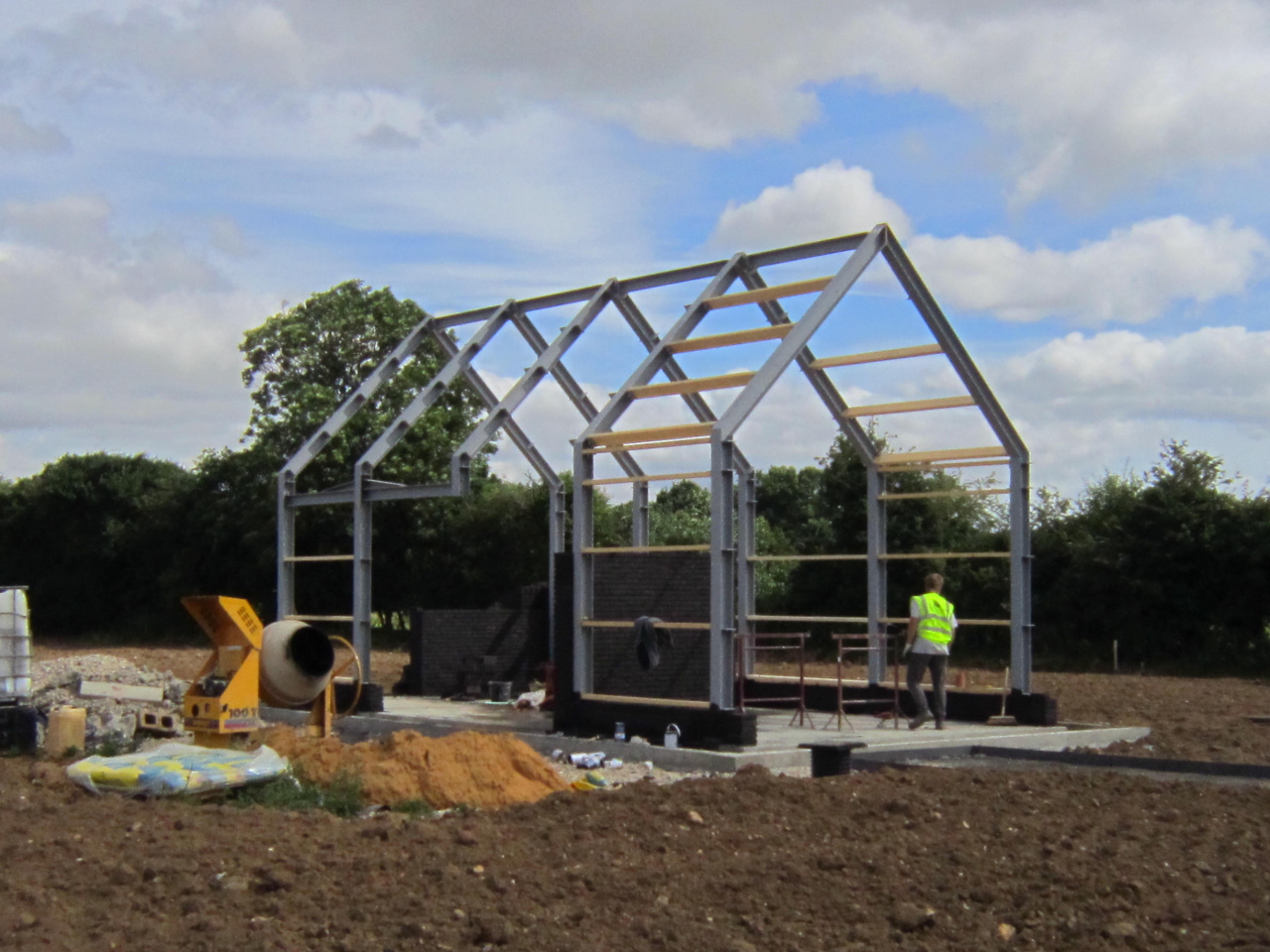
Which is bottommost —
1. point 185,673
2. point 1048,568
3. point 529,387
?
point 185,673

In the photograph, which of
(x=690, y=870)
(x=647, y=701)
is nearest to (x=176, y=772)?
(x=690, y=870)

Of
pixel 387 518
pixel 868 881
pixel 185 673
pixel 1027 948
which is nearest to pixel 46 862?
pixel 868 881

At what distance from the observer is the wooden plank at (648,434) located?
12070 mm

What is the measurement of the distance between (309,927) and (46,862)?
1.92 metres

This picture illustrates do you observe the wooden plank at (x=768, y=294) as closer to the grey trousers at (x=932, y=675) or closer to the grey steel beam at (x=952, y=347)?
the grey steel beam at (x=952, y=347)

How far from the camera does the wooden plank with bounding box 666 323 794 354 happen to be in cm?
1278

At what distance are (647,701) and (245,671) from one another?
342 cm

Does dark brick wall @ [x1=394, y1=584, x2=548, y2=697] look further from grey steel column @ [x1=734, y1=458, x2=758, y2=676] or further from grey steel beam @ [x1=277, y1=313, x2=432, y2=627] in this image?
grey steel column @ [x1=734, y1=458, x2=758, y2=676]

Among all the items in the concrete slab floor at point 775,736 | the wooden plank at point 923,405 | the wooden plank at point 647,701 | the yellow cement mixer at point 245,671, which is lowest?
the concrete slab floor at point 775,736

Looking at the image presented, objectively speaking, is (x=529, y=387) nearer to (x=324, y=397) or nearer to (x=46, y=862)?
(x=46, y=862)

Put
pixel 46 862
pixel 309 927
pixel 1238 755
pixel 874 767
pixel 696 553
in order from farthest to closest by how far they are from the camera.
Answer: pixel 696 553 < pixel 1238 755 < pixel 874 767 < pixel 46 862 < pixel 309 927

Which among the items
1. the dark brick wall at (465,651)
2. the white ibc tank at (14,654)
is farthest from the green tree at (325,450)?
the white ibc tank at (14,654)

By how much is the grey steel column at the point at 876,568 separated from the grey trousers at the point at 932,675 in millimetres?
1742

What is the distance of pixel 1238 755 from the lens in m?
11.5
